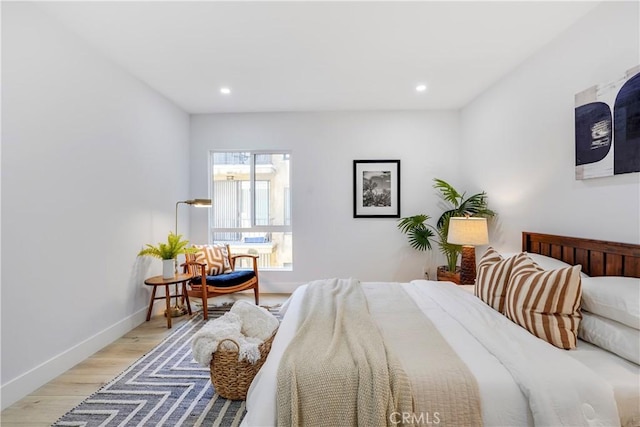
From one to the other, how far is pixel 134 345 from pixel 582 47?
443 centimetres

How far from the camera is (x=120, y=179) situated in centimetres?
277

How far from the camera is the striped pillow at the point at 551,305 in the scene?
1.43m

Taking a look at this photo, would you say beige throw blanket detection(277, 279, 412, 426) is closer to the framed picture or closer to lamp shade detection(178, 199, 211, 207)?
lamp shade detection(178, 199, 211, 207)

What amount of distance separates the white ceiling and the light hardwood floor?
8.81 feet

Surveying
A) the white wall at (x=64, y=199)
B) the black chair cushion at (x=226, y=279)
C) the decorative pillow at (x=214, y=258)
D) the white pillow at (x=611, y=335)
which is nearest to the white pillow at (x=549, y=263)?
the white pillow at (x=611, y=335)

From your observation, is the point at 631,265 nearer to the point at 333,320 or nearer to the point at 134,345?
the point at 333,320

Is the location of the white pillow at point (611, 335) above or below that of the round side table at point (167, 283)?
above

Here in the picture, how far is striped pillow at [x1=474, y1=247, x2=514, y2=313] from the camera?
1878mm

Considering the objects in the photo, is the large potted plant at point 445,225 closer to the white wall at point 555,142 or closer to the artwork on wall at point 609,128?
the white wall at point 555,142

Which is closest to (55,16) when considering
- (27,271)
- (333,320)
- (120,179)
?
(120,179)

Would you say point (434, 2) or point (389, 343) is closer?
point (389, 343)

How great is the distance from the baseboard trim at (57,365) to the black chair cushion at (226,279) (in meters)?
0.81

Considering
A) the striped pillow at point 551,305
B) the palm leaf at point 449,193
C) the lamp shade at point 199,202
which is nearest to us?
the striped pillow at point 551,305

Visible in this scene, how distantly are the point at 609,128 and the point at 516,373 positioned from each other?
173 cm
